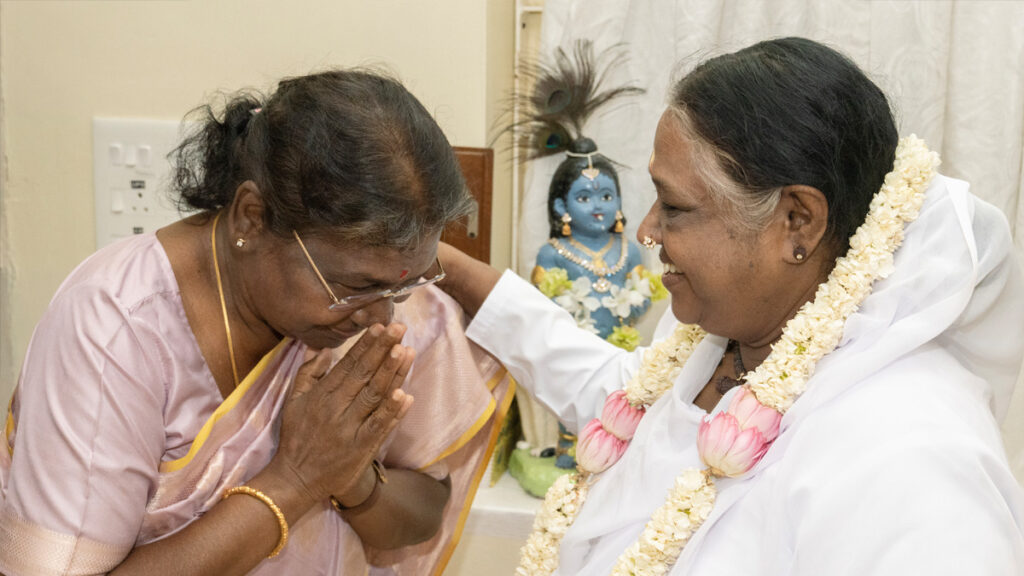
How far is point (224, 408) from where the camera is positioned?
5.08ft

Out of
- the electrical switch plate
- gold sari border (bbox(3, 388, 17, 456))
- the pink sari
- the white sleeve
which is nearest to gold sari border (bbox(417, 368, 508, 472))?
the pink sari

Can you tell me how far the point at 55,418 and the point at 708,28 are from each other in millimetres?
1818

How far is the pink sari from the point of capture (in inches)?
53.6

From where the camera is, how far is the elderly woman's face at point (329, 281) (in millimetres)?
1472

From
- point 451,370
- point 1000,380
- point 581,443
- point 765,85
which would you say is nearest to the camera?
point 765,85

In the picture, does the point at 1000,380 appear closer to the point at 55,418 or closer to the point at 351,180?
the point at 351,180

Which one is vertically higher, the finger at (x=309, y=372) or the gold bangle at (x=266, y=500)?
the finger at (x=309, y=372)

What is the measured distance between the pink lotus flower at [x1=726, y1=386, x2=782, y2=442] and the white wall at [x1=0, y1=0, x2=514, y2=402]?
122 centimetres

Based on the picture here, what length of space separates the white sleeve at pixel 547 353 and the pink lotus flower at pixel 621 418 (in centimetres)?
21

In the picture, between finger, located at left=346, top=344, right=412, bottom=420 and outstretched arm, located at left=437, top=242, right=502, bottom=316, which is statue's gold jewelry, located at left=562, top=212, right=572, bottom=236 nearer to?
outstretched arm, located at left=437, top=242, right=502, bottom=316

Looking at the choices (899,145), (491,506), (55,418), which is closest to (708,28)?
(899,145)

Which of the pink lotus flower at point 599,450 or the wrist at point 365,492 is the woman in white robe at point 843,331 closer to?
the pink lotus flower at point 599,450

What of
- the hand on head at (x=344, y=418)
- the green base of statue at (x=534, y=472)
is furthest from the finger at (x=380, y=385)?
the green base of statue at (x=534, y=472)

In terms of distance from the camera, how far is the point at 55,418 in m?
1.37
